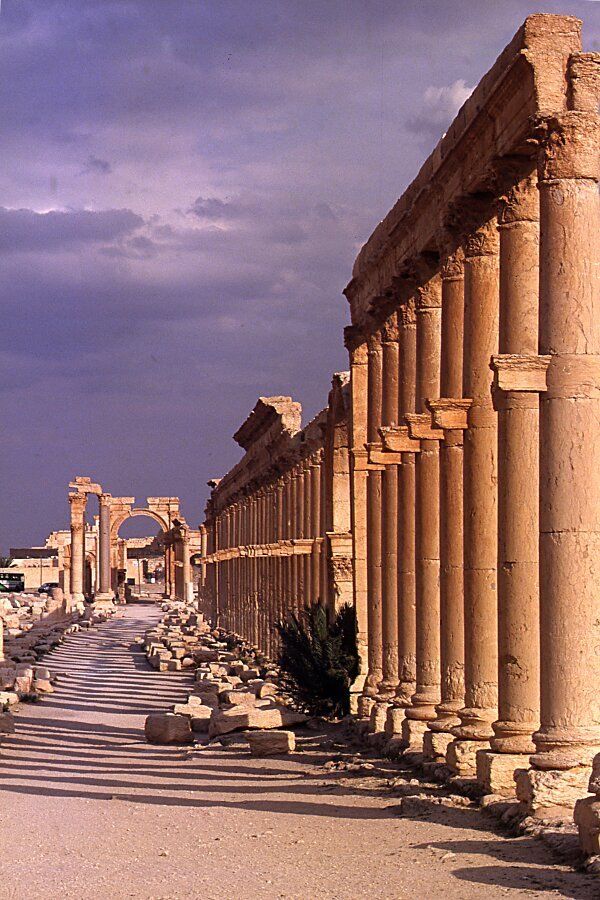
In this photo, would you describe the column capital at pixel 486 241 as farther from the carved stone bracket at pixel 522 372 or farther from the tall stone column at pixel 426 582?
the carved stone bracket at pixel 522 372

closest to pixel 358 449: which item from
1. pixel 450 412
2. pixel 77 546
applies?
pixel 450 412

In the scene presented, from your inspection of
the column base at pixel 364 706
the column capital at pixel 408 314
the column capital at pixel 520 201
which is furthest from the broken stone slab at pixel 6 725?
the column capital at pixel 520 201

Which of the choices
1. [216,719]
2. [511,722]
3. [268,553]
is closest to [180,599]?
[268,553]

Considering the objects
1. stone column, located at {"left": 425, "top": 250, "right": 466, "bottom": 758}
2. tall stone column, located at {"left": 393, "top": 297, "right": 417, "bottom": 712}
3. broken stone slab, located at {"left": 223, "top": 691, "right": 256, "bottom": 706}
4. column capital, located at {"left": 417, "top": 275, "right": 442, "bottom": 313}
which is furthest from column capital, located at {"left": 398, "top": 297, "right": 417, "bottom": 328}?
broken stone slab, located at {"left": 223, "top": 691, "right": 256, "bottom": 706}

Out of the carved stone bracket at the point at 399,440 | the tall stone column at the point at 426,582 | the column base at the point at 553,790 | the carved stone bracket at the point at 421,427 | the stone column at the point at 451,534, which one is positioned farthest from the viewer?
the carved stone bracket at the point at 399,440

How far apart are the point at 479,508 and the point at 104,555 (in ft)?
210

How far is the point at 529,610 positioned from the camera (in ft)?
38.9

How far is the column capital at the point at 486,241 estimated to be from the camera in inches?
560

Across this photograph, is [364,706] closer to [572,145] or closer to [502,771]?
[502,771]

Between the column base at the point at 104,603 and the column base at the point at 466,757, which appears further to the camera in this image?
the column base at the point at 104,603

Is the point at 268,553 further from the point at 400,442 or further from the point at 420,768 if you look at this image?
the point at 420,768

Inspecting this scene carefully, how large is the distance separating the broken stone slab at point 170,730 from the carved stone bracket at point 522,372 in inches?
361

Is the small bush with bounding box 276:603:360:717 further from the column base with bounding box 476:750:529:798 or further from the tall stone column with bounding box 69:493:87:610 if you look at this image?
the tall stone column with bounding box 69:493:87:610

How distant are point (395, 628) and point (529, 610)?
659 cm
